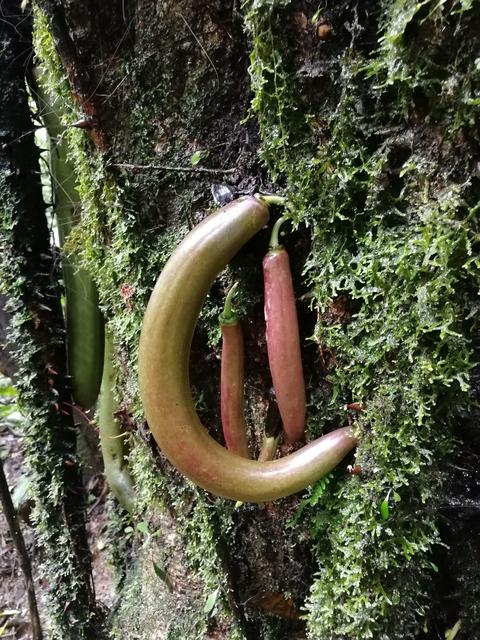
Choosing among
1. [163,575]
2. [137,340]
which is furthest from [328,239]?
[163,575]

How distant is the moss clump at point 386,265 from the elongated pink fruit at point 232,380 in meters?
0.15

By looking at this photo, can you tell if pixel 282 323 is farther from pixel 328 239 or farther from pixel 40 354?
pixel 40 354

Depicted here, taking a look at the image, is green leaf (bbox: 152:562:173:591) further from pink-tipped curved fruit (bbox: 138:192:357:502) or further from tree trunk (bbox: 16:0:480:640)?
pink-tipped curved fruit (bbox: 138:192:357:502)

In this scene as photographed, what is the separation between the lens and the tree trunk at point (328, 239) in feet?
2.27

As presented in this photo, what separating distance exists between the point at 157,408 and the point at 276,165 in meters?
0.46

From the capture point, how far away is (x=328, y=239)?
818 millimetres

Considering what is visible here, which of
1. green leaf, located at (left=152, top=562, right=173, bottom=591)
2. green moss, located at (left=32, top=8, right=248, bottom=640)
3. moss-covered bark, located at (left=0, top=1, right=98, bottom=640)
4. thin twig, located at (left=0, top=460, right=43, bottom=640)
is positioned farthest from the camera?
thin twig, located at (left=0, top=460, right=43, bottom=640)

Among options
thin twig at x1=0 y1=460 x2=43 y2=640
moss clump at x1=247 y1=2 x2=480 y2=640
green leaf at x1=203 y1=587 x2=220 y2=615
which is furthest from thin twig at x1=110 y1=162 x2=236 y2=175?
thin twig at x1=0 y1=460 x2=43 y2=640

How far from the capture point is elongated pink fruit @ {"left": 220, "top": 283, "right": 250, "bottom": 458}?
2.96ft

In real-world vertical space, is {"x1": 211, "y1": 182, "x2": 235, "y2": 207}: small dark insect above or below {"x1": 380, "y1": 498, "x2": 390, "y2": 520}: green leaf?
above

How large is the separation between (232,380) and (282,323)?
17 centimetres

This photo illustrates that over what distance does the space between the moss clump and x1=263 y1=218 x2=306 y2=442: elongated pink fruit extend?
5 cm

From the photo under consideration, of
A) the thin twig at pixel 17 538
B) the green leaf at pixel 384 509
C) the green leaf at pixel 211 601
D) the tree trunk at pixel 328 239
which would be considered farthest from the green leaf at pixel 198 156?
the thin twig at pixel 17 538

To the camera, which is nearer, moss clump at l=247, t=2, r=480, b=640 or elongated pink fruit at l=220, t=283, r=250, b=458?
moss clump at l=247, t=2, r=480, b=640
